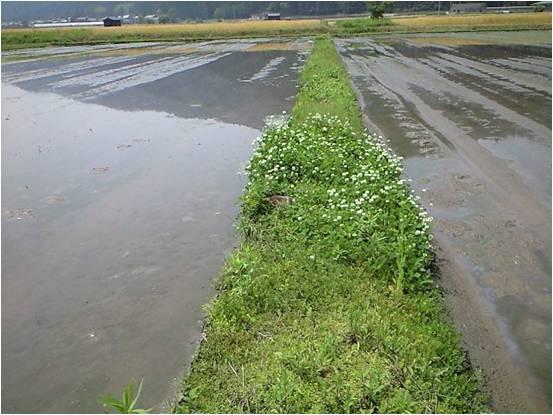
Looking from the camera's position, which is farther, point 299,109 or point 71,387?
point 299,109

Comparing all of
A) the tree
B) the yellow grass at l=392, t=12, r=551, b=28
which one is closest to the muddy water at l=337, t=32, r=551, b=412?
the yellow grass at l=392, t=12, r=551, b=28

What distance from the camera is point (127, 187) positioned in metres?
9.15

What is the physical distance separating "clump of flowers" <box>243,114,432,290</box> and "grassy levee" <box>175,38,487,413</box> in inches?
0.8

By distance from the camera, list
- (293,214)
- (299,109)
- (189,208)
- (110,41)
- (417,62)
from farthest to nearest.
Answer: (110,41) < (417,62) < (299,109) < (189,208) < (293,214)

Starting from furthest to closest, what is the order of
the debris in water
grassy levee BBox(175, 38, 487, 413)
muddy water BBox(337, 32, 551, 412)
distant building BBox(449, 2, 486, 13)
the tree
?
distant building BBox(449, 2, 486, 13) < the tree < the debris in water < muddy water BBox(337, 32, 551, 412) < grassy levee BBox(175, 38, 487, 413)

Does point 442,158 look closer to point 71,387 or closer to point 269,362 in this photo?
point 269,362

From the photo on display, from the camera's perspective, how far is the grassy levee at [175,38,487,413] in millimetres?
3746

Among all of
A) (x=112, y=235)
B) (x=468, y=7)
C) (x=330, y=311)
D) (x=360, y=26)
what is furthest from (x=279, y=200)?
(x=468, y=7)

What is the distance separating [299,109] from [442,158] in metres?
4.46

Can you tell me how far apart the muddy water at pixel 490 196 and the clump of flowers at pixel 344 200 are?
59 centimetres

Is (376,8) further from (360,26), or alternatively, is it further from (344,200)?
(344,200)

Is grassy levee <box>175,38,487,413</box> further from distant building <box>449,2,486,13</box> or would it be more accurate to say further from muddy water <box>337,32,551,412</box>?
distant building <box>449,2,486,13</box>

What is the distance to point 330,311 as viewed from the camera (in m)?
4.74

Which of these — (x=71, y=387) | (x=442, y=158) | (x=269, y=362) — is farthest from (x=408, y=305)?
(x=442, y=158)
